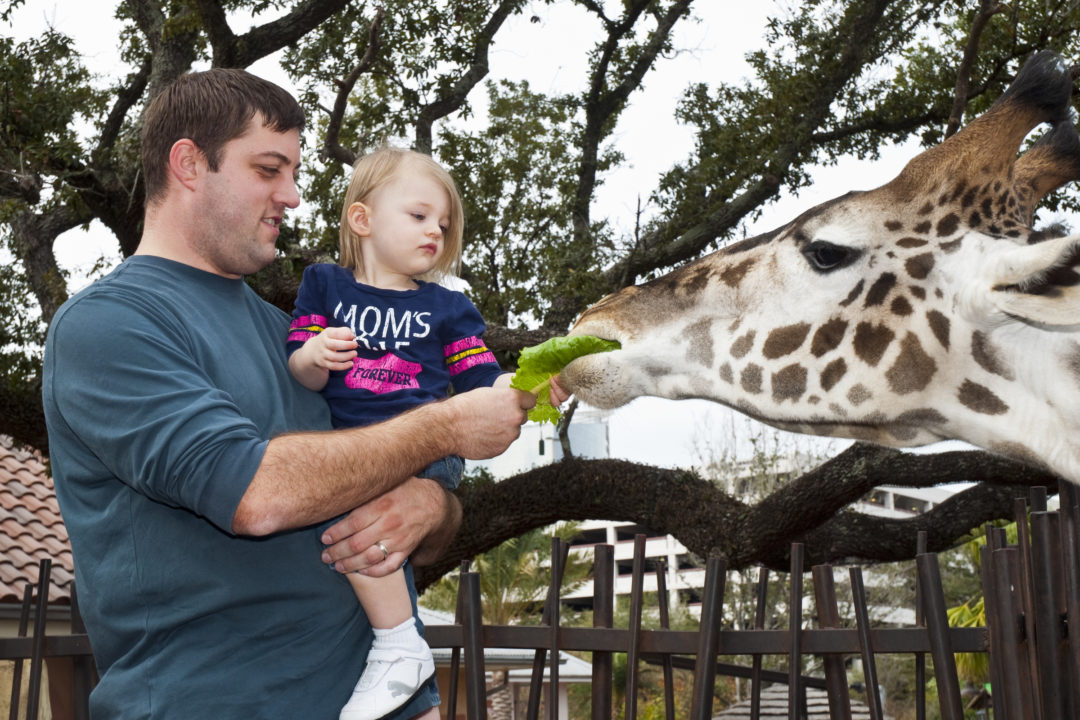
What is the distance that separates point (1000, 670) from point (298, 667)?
1.54 metres

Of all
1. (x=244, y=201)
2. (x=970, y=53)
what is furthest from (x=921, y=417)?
(x=970, y=53)

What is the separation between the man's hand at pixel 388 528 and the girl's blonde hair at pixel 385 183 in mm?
999

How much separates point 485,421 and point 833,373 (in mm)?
1010

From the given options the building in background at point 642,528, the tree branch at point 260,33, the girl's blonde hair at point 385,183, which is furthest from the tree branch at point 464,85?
the girl's blonde hair at point 385,183

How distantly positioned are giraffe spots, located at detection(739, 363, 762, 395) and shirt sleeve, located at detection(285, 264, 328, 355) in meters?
1.21

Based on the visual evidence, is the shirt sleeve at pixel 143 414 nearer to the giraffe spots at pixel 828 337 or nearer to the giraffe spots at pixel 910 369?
the giraffe spots at pixel 828 337

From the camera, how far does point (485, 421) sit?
2.59 metres

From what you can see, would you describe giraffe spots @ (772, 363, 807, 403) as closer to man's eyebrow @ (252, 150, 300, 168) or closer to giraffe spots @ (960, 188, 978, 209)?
giraffe spots @ (960, 188, 978, 209)

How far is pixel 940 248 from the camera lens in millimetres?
2795

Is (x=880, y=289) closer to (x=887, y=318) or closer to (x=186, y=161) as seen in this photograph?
(x=887, y=318)

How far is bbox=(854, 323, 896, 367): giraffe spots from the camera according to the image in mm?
2824

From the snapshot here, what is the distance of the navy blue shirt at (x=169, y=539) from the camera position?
2.06m

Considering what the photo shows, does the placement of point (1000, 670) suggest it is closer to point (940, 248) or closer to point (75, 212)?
point (940, 248)

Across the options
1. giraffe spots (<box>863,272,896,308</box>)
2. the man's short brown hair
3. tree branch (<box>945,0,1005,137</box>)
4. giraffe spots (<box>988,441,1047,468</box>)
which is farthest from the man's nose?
tree branch (<box>945,0,1005,137</box>)
